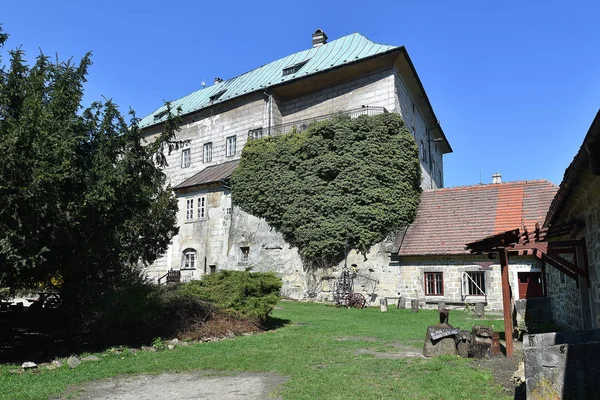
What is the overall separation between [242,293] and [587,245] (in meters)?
9.43

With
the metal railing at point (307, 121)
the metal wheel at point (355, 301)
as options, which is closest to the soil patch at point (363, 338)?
the metal wheel at point (355, 301)

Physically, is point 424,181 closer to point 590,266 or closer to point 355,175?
point 355,175

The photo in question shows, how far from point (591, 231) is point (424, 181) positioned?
70.9 feet

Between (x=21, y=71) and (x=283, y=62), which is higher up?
(x=283, y=62)

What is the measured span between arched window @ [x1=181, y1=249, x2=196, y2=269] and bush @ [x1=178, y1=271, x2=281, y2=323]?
1530 cm

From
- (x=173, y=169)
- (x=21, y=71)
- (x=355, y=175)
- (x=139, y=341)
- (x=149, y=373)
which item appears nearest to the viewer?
(x=149, y=373)

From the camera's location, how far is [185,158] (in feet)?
116

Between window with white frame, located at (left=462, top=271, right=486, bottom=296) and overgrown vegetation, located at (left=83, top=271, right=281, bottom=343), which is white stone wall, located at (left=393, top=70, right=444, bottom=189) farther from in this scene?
overgrown vegetation, located at (left=83, top=271, right=281, bottom=343)

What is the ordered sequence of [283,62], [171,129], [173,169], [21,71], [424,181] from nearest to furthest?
[21,71] < [171,129] < [424,181] < [283,62] < [173,169]

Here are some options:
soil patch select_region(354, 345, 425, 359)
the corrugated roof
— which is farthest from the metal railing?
soil patch select_region(354, 345, 425, 359)

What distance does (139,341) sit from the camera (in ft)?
38.8

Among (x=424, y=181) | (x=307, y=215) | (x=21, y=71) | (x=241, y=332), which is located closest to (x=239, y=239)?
(x=307, y=215)

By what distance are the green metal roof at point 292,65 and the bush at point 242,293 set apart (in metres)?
12.6

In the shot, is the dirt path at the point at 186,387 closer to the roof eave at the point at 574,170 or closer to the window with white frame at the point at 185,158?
the roof eave at the point at 574,170
